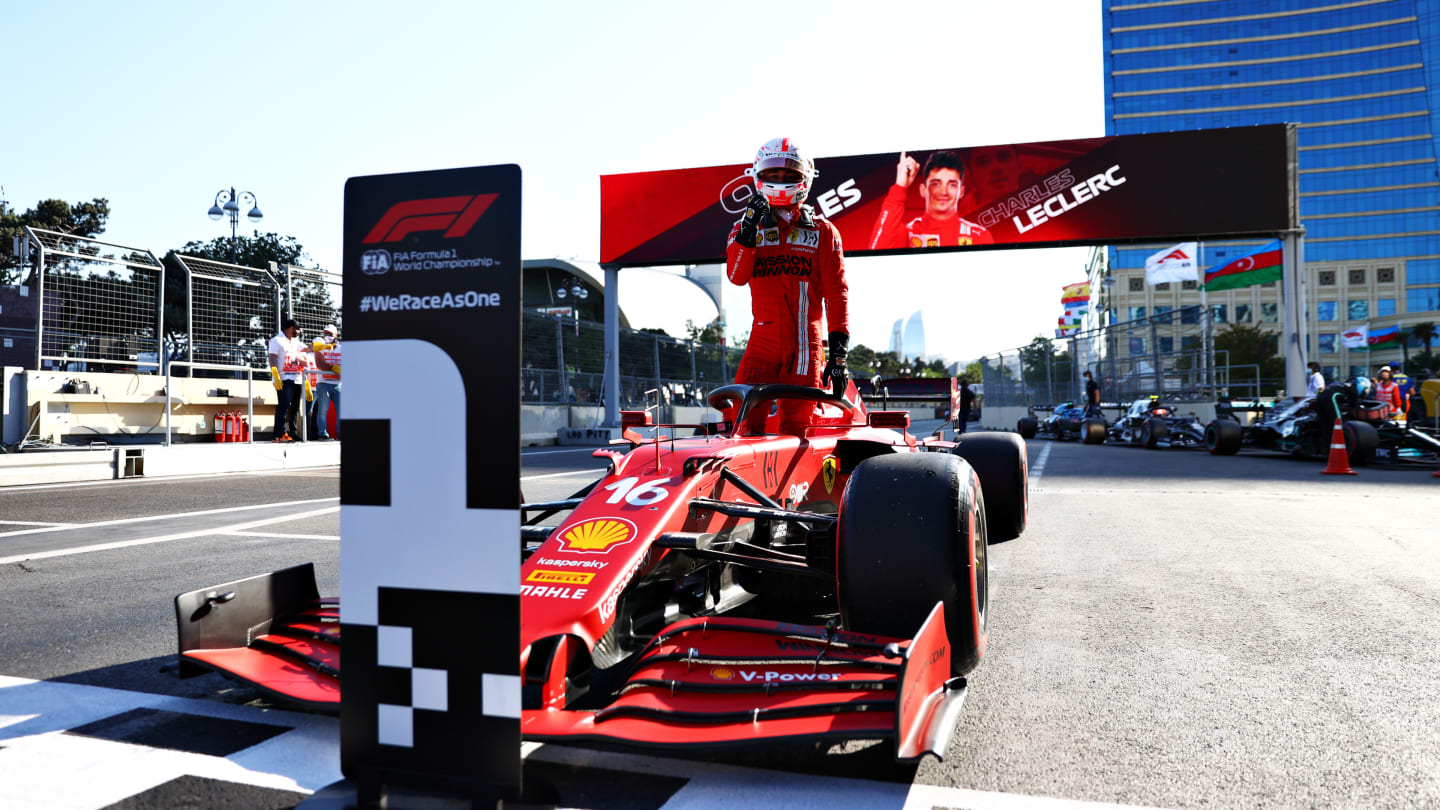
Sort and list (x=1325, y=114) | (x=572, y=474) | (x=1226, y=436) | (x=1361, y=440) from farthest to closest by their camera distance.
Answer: (x=1325, y=114)
(x=1226, y=436)
(x=1361, y=440)
(x=572, y=474)

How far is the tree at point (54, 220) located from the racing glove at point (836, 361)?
3360 centimetres

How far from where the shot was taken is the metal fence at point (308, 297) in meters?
15.2

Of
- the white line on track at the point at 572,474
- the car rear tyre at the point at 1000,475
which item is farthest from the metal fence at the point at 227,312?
the car rear tyre at the point at 1000,475

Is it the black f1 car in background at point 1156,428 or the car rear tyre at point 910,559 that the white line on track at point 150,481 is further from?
the black f1 car in background at point 1156,428

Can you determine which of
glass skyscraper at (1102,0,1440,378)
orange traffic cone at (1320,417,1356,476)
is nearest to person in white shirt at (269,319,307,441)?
orange traffic cone at (1320,417,1356,476)

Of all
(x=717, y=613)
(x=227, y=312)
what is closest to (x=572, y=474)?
(x=227, y=312)

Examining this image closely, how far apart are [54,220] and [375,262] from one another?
3795 centimetres

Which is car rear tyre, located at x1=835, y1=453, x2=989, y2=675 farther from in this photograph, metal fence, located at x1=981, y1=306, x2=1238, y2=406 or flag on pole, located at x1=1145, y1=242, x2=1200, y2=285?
flag on pole, located at x1=1145, y1=242, x2=1200, y2=285

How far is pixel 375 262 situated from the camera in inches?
75.4

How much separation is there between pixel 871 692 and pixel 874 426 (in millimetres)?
2641

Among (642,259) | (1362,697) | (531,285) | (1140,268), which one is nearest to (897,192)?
(642,259)

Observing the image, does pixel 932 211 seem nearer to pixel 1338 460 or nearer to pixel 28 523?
pixel 1338 460

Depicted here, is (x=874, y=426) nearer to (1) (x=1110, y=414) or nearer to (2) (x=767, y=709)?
(2) (x=767, y=709)

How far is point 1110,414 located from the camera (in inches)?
922
